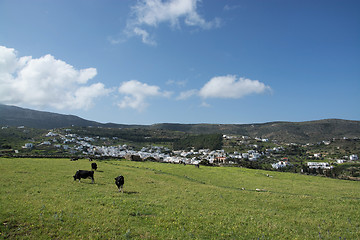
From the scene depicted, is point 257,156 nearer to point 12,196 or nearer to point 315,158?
point 315,158

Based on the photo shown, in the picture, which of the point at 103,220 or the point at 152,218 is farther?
the point at 152,218

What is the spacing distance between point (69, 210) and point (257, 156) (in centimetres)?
17174

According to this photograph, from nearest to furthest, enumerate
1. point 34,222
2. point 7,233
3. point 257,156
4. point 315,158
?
point 7,233 → point 34,222 → point 315,158 → point 257,156

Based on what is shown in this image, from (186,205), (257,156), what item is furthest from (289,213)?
(257,156)

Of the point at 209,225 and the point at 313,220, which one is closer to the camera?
the point at 209,225

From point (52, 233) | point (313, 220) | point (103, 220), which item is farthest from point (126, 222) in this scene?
point (313, 220)

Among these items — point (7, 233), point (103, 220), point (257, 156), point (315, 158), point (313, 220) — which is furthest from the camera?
point (257, 156)

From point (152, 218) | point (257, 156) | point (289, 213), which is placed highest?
point (152, 218)

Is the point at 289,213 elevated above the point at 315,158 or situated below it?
above

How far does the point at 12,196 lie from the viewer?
15.3 meters

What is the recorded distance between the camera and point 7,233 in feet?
31.4

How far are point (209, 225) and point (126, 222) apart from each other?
190 inches

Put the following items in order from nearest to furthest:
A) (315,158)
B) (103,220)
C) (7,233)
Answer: (7,233)
(103,220)
(315,158)

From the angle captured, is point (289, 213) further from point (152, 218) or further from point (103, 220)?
point (103, 220)
